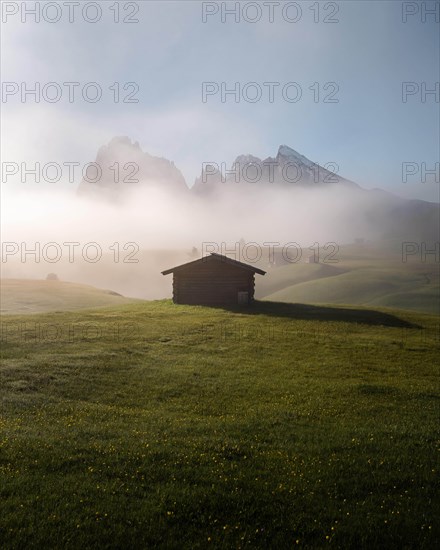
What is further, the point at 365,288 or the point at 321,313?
the point at 365,288

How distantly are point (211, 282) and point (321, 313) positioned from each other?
560 inches

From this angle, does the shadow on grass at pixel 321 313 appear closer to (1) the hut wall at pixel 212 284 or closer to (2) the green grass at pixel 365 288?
(1) the hut wall at pixel 212 284

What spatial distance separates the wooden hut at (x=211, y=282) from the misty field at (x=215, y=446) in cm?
2299

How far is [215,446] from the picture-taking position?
12930mm

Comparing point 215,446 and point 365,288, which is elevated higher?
point 365,288

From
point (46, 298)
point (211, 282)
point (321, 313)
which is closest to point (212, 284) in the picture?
point (211, 282)

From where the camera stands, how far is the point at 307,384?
22.9 m

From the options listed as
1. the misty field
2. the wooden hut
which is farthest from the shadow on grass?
the misty field

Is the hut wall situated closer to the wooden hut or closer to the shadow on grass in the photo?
the wooden hut

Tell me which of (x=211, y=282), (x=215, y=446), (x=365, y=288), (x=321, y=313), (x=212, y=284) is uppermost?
(x=211, y=282)

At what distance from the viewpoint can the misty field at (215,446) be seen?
8.61 metres

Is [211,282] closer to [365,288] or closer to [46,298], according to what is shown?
[46,298]

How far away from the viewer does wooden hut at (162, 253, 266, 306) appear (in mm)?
54969

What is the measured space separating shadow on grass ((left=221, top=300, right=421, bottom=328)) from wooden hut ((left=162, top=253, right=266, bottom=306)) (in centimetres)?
273
